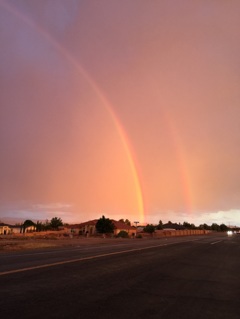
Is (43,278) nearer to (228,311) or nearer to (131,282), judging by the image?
(131,282)

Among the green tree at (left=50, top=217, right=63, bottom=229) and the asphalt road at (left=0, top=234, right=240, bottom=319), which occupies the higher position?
the green tree at (left=50, top=217, right=63, bottom=229)

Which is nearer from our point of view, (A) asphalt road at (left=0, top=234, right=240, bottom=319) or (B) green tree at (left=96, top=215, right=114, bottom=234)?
(A) asphalt road at (left=0, top=234, right=240, bottom=319)

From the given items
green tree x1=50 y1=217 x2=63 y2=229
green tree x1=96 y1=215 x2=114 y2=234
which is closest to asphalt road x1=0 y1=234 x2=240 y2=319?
green tree x1=96 y1=215 x2=114 y2=234

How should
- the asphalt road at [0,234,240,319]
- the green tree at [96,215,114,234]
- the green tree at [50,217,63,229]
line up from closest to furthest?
the asphalt road at [0,234,240,319] < the green tree at [96,215,114,234] < the green tree at [50,217,63,229]

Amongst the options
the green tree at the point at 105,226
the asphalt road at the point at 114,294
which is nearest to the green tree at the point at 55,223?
the green tree at the point at 105,226

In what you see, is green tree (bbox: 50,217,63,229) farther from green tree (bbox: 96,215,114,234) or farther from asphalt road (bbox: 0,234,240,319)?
asphalt road (bbox: 0,234,240,319)

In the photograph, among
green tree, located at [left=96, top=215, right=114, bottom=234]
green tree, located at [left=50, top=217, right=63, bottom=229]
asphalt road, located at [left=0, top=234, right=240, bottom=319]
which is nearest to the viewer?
asphalt road, located at [left=0, top=234, right=240, bottom=319]

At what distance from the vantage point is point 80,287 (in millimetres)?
9422

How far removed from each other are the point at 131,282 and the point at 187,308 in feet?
11.2

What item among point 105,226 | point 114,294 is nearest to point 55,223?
point 105,226

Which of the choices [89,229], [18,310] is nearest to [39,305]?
[18,310]

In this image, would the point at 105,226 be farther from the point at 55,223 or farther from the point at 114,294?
the point at 114,294

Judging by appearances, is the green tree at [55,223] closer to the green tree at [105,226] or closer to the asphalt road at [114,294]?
the green tree at [105,226]

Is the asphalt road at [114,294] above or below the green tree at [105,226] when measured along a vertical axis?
below
